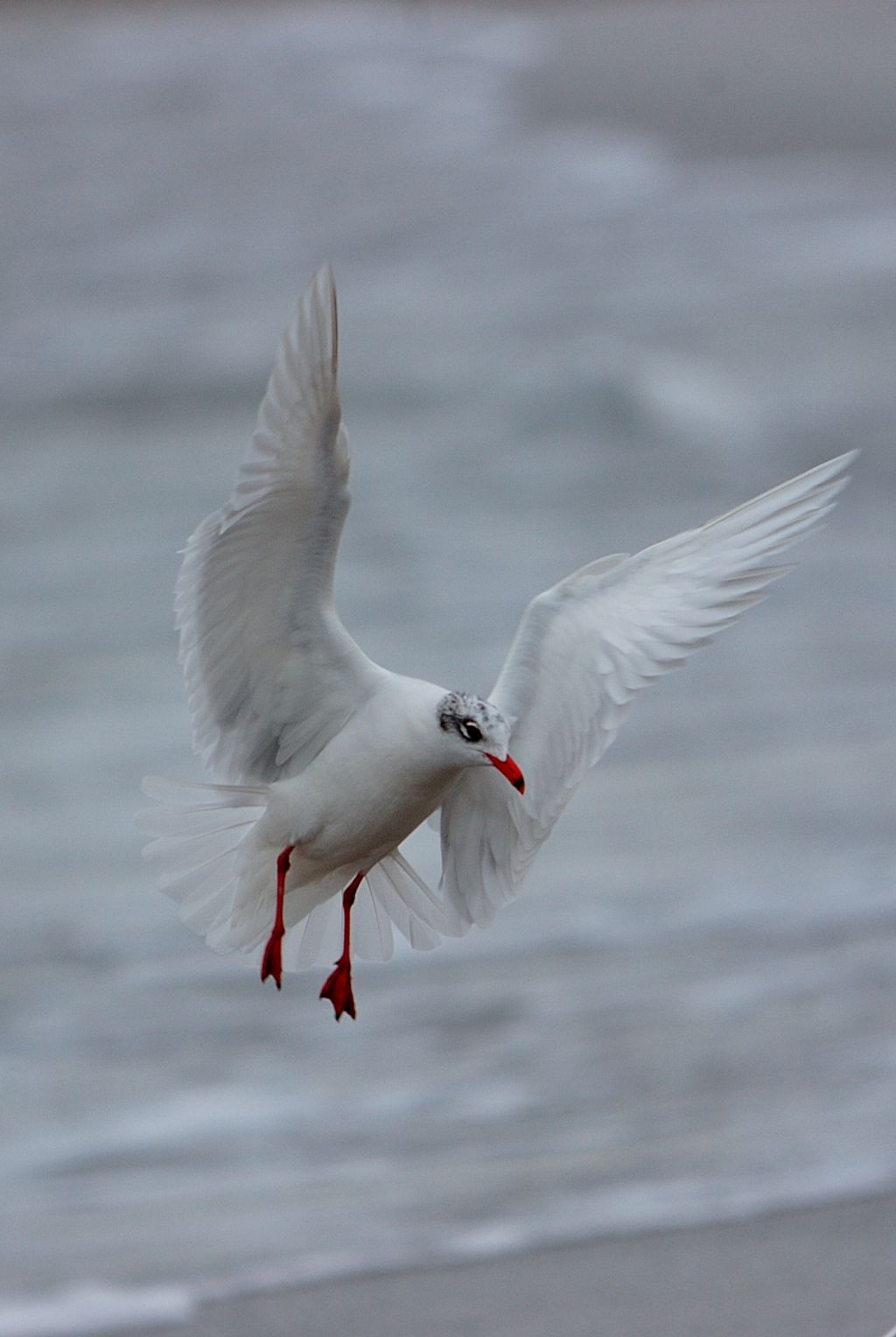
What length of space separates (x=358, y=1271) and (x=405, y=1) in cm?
1707

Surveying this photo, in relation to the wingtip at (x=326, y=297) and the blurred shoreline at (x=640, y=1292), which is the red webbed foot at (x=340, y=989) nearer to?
the wingtip at (x=326, y=297)

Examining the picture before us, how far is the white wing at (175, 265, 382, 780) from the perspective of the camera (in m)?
3.37

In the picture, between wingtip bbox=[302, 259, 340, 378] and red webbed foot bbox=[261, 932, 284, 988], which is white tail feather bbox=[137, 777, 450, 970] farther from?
wingtip bbox=[302, 259, 340, 378]

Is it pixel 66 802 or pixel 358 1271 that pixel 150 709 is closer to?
pixel 66 802

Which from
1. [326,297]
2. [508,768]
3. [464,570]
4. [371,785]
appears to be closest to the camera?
[326,297]

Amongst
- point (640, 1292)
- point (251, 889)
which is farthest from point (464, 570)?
Result: point (251, 889)

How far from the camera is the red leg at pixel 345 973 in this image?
3871mm

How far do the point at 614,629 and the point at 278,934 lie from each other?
32.2 inches

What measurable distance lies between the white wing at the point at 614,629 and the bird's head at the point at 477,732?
0.31m

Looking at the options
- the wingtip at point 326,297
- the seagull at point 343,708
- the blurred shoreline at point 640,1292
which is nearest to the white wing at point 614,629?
the seagull at point 343,708

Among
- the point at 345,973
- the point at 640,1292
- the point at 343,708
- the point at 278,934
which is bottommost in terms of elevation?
the point at 640,1292

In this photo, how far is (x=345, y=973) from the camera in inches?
158

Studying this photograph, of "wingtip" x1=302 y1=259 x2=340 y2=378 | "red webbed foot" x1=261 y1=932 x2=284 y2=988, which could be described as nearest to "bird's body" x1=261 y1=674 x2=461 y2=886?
"red webbed foot" x1=261 y1=932 x2=284 y2=988

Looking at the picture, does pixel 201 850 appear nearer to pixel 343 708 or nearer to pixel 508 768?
pixel 343 708
